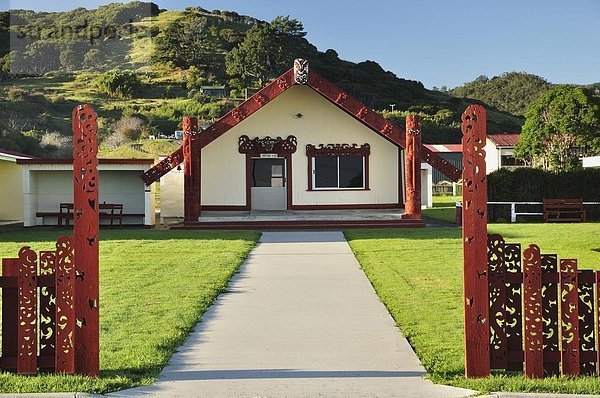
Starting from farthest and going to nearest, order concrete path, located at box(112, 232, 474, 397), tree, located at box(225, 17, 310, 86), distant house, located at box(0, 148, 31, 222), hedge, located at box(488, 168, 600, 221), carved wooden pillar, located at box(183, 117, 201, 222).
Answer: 1. tree, located at box(225, 17, 310, 86)
2. distant house, located at box(0, 148, 31, 222)
3. hedge, located at box(488, 168, 600, 221)
4. carved wooden pillar, located at box(183, 117, 201, 222)
5. concrete path, located at box(112, 232, 474, 397)

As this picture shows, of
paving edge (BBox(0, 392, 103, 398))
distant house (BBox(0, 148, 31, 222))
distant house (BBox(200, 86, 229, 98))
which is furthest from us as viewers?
distant house (BBox(200, 86, 229, 98))

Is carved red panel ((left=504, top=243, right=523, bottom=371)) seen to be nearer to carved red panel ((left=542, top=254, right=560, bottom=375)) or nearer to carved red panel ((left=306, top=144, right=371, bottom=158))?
carved red panel ((left=542, top=254, right=560, bottom=375))

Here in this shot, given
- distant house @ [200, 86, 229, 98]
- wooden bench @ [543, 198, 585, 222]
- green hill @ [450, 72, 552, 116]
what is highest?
green hill @ [450, 72, 552, 116]

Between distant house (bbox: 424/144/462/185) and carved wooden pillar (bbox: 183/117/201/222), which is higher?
distant house (bbox: 424/144/462/185)

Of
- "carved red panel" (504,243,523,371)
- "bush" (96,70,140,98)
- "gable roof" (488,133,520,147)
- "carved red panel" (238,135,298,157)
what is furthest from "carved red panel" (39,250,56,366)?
"bush" (96,70,140,98)

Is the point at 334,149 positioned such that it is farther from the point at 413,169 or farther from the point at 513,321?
the point at 513,321

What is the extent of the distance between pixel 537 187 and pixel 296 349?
22.6 metres

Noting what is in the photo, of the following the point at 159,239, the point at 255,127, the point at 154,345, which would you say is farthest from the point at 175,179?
the point at 154,345

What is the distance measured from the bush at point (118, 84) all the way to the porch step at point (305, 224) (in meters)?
58.5

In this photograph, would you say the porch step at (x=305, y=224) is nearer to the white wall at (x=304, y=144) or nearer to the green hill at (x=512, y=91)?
the white wall at (x=304, y=144)

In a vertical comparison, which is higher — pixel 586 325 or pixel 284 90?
pixel 284 90

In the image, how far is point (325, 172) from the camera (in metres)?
26.6

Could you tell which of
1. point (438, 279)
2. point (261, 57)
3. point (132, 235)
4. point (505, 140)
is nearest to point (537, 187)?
point (132, 235)

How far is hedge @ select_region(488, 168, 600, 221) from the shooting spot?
27359 mm
